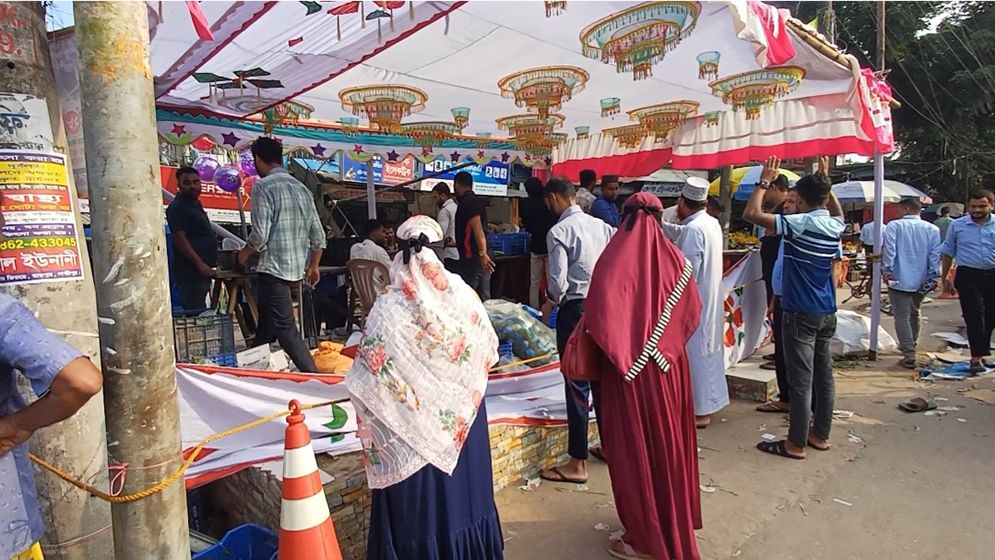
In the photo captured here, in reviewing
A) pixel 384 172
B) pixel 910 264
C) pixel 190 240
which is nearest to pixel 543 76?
pixel 190 240

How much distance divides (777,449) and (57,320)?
4117mm

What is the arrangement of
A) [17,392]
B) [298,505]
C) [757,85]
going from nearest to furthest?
1. [17,392]
2. [298,505]
3. [757,85]

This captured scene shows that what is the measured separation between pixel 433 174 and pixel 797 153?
7.21 m

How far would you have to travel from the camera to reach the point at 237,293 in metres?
5.78

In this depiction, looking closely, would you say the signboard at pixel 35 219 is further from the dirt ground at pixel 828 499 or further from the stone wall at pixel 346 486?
the dirt ground at pixel 828 499

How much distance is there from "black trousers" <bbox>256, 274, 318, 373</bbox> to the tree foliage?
1976 cm

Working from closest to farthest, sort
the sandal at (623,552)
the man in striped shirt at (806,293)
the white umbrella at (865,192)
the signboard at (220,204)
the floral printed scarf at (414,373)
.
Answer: the floral printed scarf at (414,373) → the sandal at (623,552) → the man in striped shirt at (806,293) → the signboard at (220,204) → the white umbrella at (865,192)

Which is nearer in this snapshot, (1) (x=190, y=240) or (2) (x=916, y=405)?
(2) (x=916, y=405)

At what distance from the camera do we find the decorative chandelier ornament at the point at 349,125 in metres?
7.84

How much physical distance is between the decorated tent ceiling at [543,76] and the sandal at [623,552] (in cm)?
302

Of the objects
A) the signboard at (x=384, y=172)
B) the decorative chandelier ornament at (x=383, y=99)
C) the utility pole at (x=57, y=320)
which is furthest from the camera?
the signboard at (x=384, y=172)

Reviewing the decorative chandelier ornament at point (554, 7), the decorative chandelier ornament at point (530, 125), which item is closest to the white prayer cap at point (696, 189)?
the decorative chandelier ornament at point (554, 7)

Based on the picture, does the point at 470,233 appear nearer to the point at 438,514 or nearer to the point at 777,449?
the point at 777,449

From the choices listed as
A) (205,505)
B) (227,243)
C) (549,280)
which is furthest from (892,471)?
(227,243)
